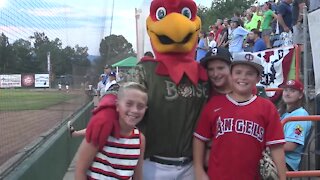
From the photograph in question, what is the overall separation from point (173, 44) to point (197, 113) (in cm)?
49

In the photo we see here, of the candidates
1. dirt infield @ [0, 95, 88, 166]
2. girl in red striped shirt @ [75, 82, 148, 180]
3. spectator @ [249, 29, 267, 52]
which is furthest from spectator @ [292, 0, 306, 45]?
girl in red striped shirt @ [75, 82, 148, 180]

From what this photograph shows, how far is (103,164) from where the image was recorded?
9.11 feet

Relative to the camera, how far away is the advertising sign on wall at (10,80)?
142 inches

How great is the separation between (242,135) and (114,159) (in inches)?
30.8

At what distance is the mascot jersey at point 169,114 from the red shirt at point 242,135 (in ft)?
0.59

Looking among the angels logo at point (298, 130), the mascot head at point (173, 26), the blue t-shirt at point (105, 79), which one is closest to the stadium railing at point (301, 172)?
the angels logo at point (298, 130)

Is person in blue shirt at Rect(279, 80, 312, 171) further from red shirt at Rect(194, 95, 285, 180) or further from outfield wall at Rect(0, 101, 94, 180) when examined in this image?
outfield wall at Rect(0, 101, 94, 180)

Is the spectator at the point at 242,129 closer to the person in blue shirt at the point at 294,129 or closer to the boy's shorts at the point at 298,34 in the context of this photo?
the person in blue shirt at the point at 294,129

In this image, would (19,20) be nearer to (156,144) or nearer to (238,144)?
(156,144)

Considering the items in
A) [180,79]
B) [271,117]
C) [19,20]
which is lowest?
[271,117]

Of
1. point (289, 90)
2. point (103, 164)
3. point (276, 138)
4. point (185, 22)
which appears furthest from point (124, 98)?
point (289, 90)

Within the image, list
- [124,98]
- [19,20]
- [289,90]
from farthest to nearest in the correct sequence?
[289,90], [19,20], [124,98]

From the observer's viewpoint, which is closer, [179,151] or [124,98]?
[124,98]

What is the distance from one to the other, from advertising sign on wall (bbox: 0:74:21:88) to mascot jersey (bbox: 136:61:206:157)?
1177 millimetres
